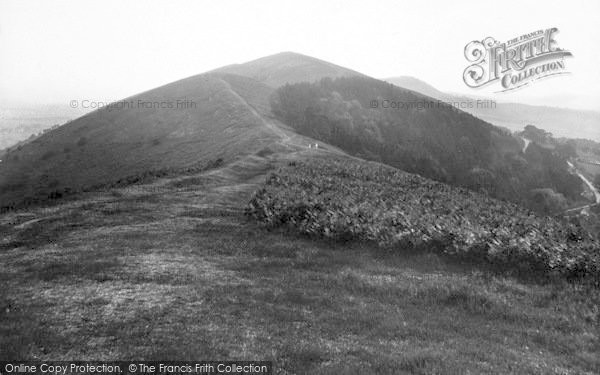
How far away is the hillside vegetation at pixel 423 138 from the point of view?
269 ft

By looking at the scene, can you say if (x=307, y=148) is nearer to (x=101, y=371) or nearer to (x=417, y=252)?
(x=417, y=252)

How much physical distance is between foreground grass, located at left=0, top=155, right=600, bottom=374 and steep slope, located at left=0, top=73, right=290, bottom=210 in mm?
28461

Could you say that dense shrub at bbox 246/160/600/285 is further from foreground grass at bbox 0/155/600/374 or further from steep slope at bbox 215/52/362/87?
steep slope at bbox 215/52/362/87

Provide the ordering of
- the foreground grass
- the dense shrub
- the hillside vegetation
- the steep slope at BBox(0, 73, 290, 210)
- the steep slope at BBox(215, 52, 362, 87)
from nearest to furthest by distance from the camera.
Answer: the foreground grass, the dense shrub, the steep slope at BBox(0, 73, 290, 210), the hillside vegetation, the steep slope at BBox(215, 52, 362, 87)

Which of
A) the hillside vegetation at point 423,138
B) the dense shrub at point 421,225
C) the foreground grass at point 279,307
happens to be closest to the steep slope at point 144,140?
the hillside vegetation at point 423,138

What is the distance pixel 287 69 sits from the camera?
15688 centimetres

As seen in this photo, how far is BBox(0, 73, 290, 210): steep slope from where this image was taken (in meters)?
59.2

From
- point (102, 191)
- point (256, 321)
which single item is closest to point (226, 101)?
point (102, 191)

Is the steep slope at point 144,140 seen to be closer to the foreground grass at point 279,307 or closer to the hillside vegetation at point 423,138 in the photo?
the hillside vegetation at point 423,138

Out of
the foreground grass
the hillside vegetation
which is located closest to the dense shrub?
the foreground grass

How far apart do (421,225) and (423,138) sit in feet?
300

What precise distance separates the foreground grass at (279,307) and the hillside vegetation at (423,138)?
53.9 meters

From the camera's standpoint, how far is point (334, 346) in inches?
411

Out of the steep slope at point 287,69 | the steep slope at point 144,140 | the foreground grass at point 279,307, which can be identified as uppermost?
the steep slope at point 287,69
